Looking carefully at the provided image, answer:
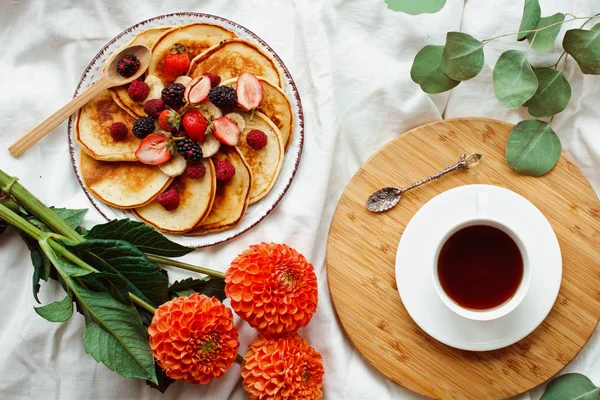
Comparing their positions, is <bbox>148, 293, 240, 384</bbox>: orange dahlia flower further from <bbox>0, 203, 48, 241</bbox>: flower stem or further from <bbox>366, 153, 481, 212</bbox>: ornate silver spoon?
<bbox>366, 153, 481, 212</bbox>: ornate silver spoon

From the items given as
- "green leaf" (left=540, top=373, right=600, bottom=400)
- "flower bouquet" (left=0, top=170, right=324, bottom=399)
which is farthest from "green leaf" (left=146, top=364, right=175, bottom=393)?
"green leaf" (left=540, top=373, right=600, bottom=400)

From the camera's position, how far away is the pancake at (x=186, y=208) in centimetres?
156

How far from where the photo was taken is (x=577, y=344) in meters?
1.51

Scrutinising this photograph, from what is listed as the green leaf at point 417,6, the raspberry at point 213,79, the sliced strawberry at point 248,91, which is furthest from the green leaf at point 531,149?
the raspberry at point 213,79

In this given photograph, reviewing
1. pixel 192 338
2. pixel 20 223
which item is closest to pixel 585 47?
pixel 192 338

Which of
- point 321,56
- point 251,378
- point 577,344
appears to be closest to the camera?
point 251,378

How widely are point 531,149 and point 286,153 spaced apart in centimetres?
62

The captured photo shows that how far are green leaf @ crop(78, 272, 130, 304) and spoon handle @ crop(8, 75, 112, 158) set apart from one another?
1.63 ft

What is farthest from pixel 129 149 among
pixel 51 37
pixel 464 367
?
pixel 464 367

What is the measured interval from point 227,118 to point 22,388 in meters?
0.88

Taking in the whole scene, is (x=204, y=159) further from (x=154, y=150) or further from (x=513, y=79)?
(x=513, y=79)

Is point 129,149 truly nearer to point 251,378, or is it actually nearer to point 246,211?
point 246,211

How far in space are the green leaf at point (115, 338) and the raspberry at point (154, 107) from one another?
1.59ft

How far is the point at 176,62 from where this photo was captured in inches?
62.2
